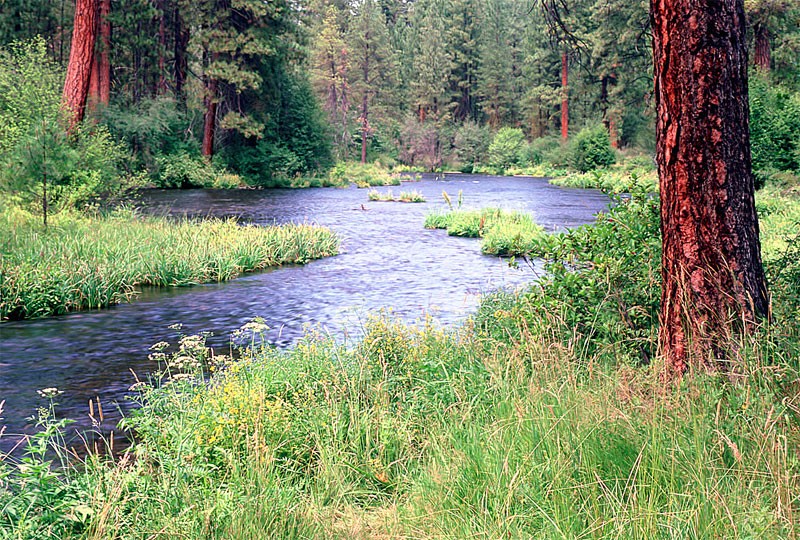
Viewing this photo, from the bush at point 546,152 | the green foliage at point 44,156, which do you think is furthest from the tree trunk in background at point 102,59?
the bush at point 546,152

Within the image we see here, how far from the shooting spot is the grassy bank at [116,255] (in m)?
10.2

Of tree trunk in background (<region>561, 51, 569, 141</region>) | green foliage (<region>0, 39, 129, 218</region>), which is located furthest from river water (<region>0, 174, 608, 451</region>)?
tree trunk in background (<region>561, 51, 569, 141</region>)

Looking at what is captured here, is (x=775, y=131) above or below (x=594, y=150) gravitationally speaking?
below

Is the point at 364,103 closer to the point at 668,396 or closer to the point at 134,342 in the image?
the point at 134,342

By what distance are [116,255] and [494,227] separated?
940 cm

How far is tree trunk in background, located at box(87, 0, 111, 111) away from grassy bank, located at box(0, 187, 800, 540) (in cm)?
2596

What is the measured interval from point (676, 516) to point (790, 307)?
2.39 meters

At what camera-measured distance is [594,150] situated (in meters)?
47.6

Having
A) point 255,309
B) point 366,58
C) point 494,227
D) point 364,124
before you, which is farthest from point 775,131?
point 366,58

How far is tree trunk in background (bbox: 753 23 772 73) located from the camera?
1013 inches

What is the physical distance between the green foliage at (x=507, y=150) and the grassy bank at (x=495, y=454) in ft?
191

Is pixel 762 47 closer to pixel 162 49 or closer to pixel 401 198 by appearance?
pixel 401 198

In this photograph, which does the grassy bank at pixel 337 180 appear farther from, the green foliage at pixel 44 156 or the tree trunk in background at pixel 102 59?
the green foliage at pixel 44 156

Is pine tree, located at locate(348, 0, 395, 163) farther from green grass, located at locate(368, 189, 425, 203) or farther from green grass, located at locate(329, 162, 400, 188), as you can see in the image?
green grass, located at locate(368, 189, 425, 203)
